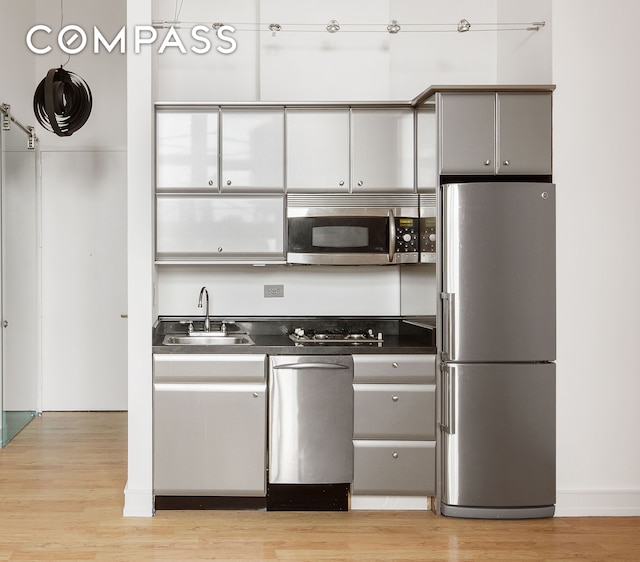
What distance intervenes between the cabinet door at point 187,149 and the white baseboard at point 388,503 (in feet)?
6.45

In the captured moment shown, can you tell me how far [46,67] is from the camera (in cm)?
557

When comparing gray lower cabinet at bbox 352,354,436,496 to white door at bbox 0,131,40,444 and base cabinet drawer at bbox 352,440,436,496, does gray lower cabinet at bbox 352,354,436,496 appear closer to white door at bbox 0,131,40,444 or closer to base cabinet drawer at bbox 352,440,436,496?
base cabinet drawer at bbox 352,440,436,496

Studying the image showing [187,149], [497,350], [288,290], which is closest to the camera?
[497,350]

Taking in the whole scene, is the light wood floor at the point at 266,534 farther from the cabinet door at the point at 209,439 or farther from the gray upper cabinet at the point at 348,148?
the gray upper cabinet at the point at 348,148

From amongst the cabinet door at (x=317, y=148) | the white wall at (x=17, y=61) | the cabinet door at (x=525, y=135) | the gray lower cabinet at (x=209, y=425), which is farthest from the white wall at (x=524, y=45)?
the white wall at (x=17, y=61)

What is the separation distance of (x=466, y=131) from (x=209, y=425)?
2.11 metres

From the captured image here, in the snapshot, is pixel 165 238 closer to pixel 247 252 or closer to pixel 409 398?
pixel 247 252

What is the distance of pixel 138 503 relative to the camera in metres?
3.40

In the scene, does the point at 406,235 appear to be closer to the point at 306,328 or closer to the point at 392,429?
the point at 306,328

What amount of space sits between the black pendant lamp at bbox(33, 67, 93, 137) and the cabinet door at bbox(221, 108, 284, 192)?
3.04 feet

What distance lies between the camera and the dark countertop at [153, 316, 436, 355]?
343cm

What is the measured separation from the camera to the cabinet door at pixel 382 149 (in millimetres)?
3729

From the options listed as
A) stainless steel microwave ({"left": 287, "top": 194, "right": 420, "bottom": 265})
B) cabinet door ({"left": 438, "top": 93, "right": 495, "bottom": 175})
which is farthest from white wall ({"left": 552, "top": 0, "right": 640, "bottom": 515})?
stainless steel microwave ({"left": 287, "top": 194, "right": 420, "bottom": 265})

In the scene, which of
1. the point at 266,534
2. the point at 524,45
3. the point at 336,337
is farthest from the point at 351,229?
the point at 266,534
